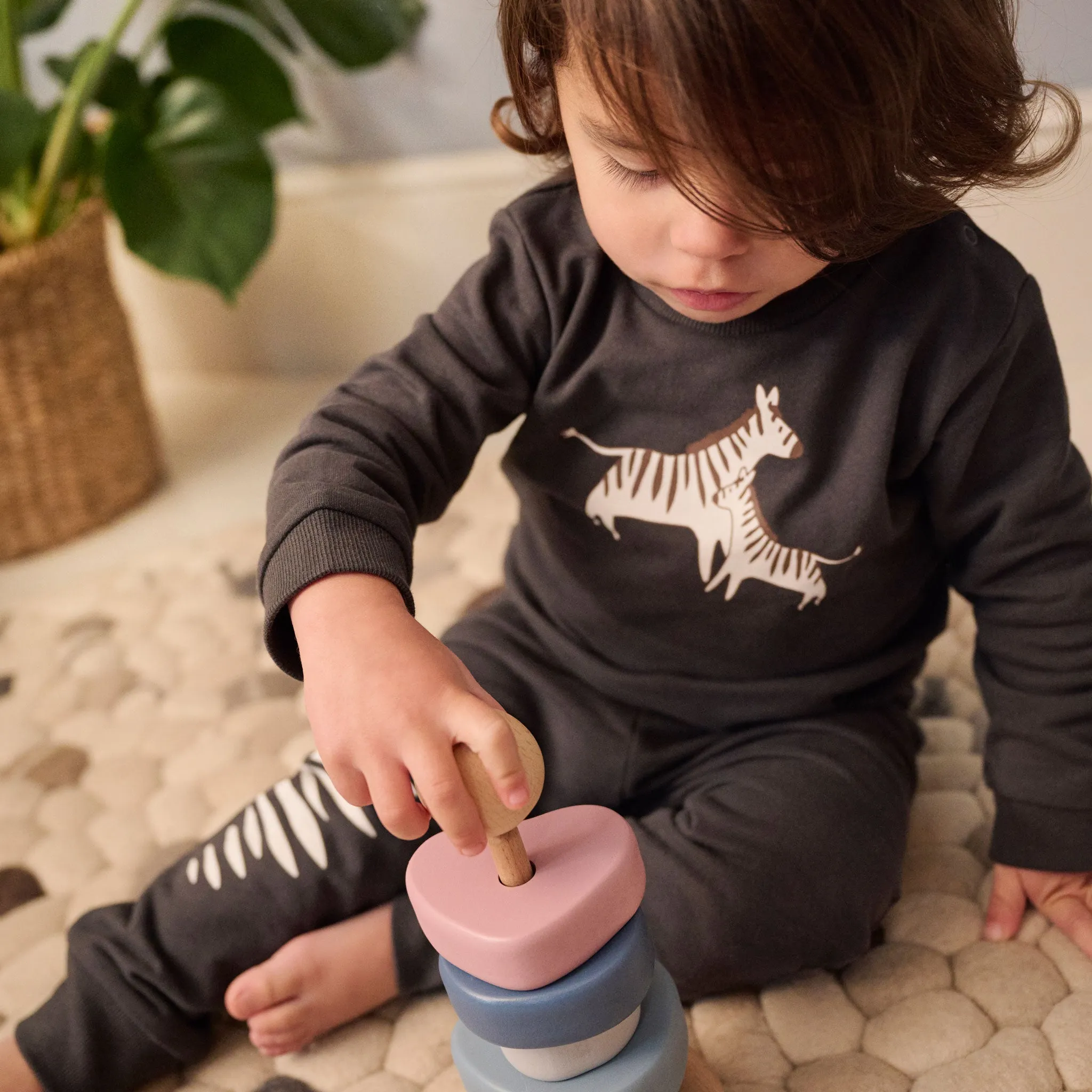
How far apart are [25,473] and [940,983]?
962 mm

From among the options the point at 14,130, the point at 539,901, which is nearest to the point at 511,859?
the point at 539,901

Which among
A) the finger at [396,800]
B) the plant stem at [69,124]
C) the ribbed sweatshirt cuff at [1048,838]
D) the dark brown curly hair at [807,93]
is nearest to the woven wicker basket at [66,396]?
the plant stem at [69,124]

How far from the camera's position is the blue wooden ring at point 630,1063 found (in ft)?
1.71

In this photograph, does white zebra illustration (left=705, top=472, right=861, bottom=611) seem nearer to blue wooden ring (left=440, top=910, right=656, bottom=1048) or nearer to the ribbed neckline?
the ribbed neckline

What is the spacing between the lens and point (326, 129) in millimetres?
1363

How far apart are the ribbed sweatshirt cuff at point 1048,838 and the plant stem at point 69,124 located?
0.99 m

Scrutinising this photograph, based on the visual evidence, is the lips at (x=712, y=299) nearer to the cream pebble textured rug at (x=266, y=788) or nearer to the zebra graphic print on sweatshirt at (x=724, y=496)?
the zebra graphic print on sweatshirt at (x=724, y=496)

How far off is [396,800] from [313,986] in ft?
0.80

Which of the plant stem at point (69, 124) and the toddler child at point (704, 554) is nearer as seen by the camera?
the toddler child at point (704, 554)

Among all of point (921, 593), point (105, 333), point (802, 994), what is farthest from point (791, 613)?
point (105, 333)

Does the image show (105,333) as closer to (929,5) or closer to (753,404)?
(753,404)

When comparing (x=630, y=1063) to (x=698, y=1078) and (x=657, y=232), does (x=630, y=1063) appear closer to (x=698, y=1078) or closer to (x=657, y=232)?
(x=698, y=1078)

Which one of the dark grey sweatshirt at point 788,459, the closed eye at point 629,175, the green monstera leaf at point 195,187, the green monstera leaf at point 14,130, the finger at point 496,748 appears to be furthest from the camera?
the green monstera leaf at point 195,187

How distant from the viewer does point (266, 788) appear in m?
0.88
